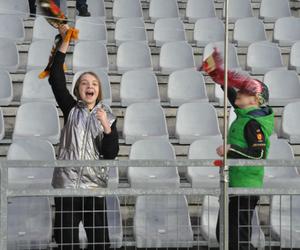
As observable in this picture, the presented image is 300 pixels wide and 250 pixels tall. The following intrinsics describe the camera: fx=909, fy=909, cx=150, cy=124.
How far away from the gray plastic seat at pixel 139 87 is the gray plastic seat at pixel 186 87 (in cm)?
15

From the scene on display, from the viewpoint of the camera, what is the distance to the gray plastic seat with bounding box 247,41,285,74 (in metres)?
9.18

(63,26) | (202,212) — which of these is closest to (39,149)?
(63,26)

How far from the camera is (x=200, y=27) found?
984cm

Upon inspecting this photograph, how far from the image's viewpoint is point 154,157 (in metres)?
7.07

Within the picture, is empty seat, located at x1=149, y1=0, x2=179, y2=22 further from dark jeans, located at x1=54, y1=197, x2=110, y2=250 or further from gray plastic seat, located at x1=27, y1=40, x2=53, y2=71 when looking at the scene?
dark jeans, located at x1=54, y1=197, x2=110, y2=250

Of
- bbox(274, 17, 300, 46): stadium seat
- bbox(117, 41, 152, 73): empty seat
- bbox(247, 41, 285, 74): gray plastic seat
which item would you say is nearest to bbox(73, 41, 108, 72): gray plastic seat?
bbox(117, 41, 152, 73): empty seat

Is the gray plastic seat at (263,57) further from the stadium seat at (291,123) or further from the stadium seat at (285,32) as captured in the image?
the stadium seat at (291,123)

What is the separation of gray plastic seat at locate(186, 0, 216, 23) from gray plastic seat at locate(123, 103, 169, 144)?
297 cm

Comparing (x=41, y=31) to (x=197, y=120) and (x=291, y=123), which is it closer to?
(x=197, y=120)

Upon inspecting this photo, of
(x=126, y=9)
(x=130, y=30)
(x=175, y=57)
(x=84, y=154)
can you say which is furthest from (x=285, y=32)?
(x=84, y=154)

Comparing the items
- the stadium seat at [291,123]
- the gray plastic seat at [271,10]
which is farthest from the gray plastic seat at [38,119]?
the gray plastic seat at [271,10]

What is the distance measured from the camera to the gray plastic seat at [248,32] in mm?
9857

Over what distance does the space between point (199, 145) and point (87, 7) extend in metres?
3.58

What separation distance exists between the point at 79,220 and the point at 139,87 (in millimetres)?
3218
